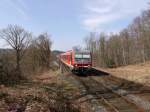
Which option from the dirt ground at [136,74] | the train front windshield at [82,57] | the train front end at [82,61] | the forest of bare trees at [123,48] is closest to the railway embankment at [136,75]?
Answer: the dirt ground at [136,74]

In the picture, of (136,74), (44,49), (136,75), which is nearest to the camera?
(136,75)

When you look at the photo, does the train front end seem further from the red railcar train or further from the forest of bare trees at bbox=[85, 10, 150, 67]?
the forest of bare trees at bbox=[85, 10, 150, 67]

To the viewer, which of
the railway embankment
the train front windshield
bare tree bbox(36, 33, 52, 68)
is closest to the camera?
the railway embankment

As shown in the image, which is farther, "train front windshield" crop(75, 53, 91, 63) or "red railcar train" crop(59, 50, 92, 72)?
"train front windshield" crop(75, 53, 91, 63)

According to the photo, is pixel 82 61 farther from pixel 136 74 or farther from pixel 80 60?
pixel 136 74

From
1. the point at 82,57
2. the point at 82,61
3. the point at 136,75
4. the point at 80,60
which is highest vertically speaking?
the point at 82,57

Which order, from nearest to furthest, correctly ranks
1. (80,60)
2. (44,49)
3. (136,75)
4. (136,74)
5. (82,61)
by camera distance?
(136,75), (136,74), (80,60), (82,61), (44,49)

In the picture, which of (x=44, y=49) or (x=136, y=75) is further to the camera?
(x=44, y=49)

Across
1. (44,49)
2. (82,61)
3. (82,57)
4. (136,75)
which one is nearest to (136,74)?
(136,75)

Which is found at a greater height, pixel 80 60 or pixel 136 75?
pixel 80 60

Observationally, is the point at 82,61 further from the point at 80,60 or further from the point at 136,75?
the point at 136,75

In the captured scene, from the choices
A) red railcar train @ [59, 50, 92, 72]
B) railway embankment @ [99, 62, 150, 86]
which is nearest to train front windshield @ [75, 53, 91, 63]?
red railcar train @ [59, 50, 92, 72]

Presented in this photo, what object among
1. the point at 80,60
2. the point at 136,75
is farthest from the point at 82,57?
the point at 136,75

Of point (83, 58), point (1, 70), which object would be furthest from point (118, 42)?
point (1, 70)
